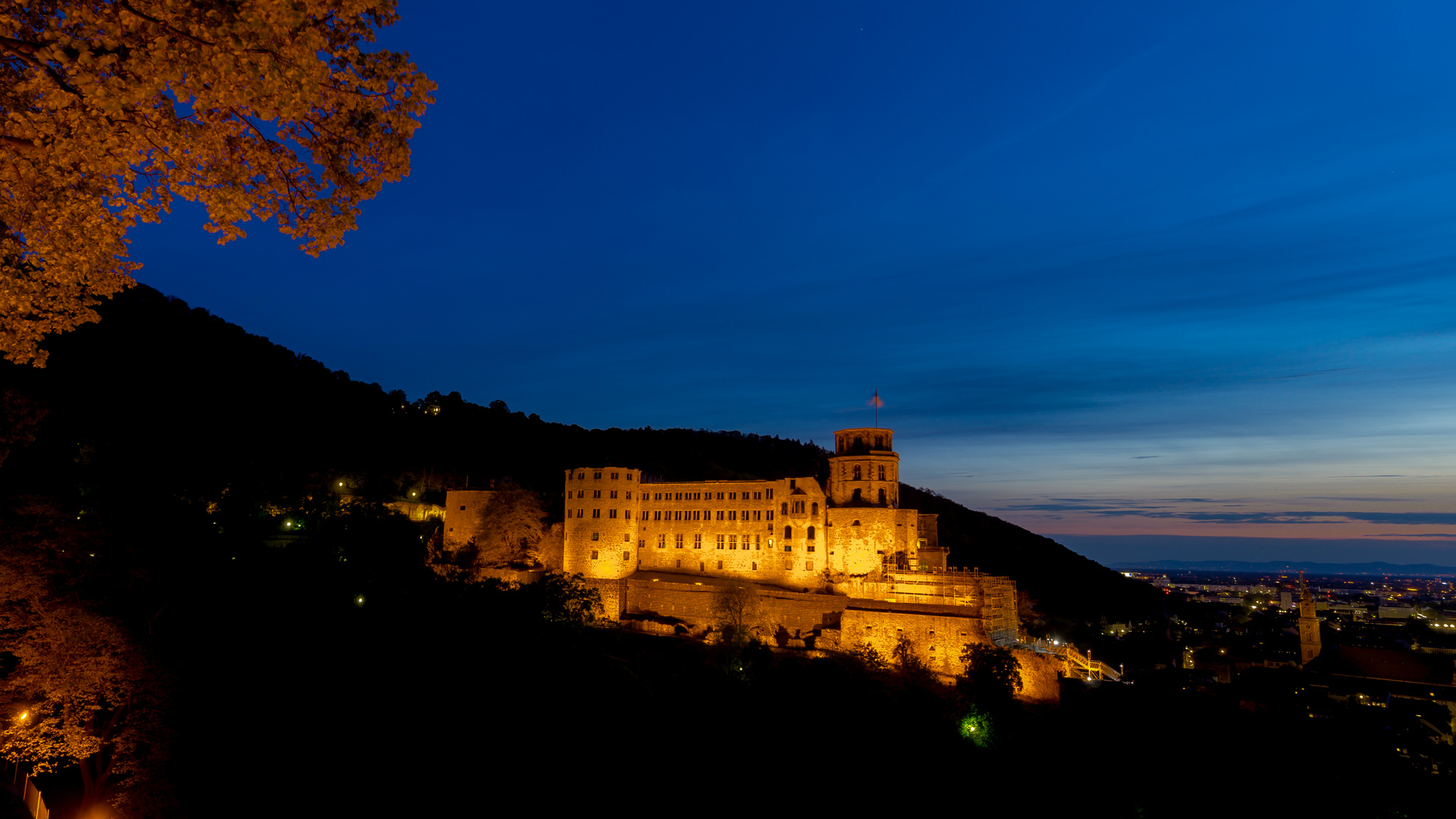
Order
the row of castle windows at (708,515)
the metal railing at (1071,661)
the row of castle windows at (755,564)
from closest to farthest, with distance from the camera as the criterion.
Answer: the metal railing at (1071,661) < the row of castle windows at (755,564) < the row of castle windows at (708,515)

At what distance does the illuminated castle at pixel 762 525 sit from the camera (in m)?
41.6

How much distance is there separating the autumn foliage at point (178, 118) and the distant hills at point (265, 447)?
2794 centimetres

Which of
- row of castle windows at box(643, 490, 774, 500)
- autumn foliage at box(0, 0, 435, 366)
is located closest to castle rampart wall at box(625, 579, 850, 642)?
row of castle windows at box(643, 490, 774, 500)

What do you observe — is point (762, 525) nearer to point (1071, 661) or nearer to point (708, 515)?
point (708, 515)

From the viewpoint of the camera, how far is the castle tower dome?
42.6 meters

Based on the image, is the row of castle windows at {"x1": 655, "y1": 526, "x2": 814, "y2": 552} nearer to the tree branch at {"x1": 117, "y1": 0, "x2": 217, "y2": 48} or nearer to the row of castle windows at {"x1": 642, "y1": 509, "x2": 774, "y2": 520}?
the row of castle windows at {"x1": 642, "y1": 509, "x2": 774, "y2": 520}

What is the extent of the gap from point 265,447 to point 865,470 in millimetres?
55308

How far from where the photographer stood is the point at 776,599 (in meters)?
39.9

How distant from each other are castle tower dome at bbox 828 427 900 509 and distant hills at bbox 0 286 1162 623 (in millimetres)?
22698

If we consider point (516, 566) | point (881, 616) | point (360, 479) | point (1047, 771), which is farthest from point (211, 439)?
point (1047, 771)

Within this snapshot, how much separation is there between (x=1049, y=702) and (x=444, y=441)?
74.2 metres

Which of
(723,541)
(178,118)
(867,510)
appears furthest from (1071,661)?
(178,118)

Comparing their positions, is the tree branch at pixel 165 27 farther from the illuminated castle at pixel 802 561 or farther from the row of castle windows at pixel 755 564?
the row of castle windows at pixel 755 564

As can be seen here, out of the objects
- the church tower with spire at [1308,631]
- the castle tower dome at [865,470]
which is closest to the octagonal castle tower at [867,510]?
the castle tower dome at [865,470]
